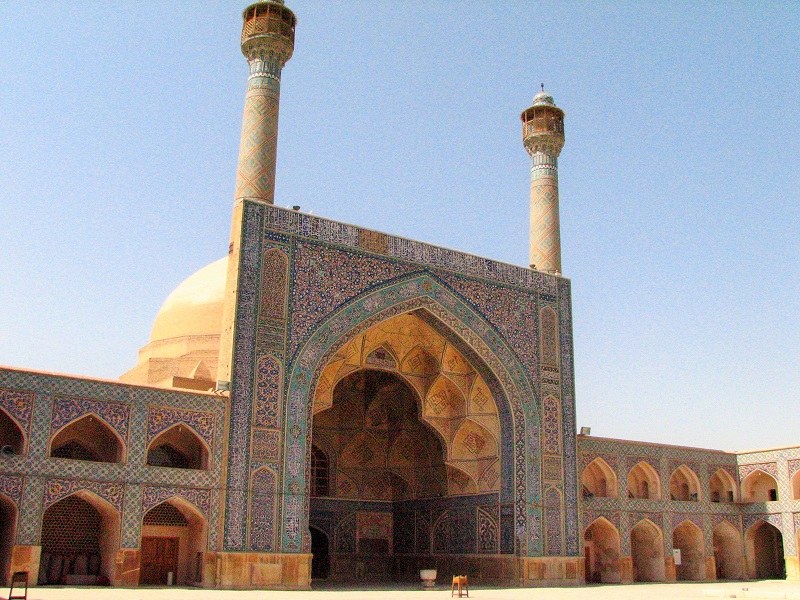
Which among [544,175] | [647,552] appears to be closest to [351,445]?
[647,552]

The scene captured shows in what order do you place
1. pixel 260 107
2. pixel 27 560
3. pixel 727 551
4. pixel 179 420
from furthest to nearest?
Result: pixel 727 551, pixel 260 107, pixel 179 420, pixel 27 560

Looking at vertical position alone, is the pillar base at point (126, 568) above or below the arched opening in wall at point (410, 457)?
below

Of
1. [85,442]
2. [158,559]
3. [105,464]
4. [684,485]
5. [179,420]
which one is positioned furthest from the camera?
[684,485]

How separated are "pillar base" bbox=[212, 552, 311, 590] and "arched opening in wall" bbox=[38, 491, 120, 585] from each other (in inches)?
52.1

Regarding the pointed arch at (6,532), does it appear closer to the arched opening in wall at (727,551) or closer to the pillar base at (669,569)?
the pillar base at (669,569)

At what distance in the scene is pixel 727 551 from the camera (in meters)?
18.8

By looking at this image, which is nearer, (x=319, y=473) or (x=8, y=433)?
(x=8, y=433)

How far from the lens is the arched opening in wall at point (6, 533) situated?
1076cm

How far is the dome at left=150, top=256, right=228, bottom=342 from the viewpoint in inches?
664

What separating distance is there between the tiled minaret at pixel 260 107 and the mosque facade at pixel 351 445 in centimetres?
4

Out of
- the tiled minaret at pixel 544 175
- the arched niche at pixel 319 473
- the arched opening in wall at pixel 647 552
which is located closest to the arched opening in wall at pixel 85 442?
the arched niche at pixel 319 473

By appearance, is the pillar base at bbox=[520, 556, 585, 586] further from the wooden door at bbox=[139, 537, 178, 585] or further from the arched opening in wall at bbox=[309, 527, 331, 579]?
the wooden door at bbox=[139, 537, 178, 585]

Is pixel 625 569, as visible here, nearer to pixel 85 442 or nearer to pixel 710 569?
pixel 710 569

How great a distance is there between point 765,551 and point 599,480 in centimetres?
454
